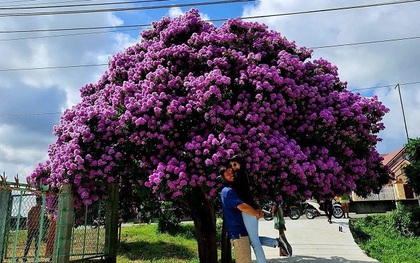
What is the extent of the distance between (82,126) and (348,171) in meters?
5.49

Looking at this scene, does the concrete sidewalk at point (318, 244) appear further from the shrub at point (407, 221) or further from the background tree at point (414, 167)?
the background tree at point (414, 167)

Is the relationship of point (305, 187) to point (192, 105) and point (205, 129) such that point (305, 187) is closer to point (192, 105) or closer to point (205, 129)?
point (205, 129)

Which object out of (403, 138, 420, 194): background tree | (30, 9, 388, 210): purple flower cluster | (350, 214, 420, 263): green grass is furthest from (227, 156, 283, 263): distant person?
(403, 138, 420, 194): background tree

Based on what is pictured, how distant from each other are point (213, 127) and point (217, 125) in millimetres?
126

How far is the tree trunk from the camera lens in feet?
27.4

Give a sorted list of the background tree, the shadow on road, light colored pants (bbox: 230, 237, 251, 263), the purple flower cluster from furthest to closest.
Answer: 1. the background tree
2. the shadow on road
3. the purple flower cluster
4. light colored pants (bbox: 230, 237, 251, 263)

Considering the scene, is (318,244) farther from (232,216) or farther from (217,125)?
(232,216)

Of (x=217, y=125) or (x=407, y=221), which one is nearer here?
(x=217, y=125)

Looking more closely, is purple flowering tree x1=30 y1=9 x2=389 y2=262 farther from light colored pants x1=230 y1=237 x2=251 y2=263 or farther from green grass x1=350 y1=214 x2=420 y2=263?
light colored pants x1=230 y1=237 x2=251 y2=263

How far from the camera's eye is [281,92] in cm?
763

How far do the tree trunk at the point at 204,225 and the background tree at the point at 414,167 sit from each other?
9.84m

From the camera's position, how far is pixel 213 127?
704 centimetres

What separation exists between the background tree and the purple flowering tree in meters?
6.98

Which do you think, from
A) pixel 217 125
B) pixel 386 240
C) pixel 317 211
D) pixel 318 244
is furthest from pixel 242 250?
pixel 317 211
